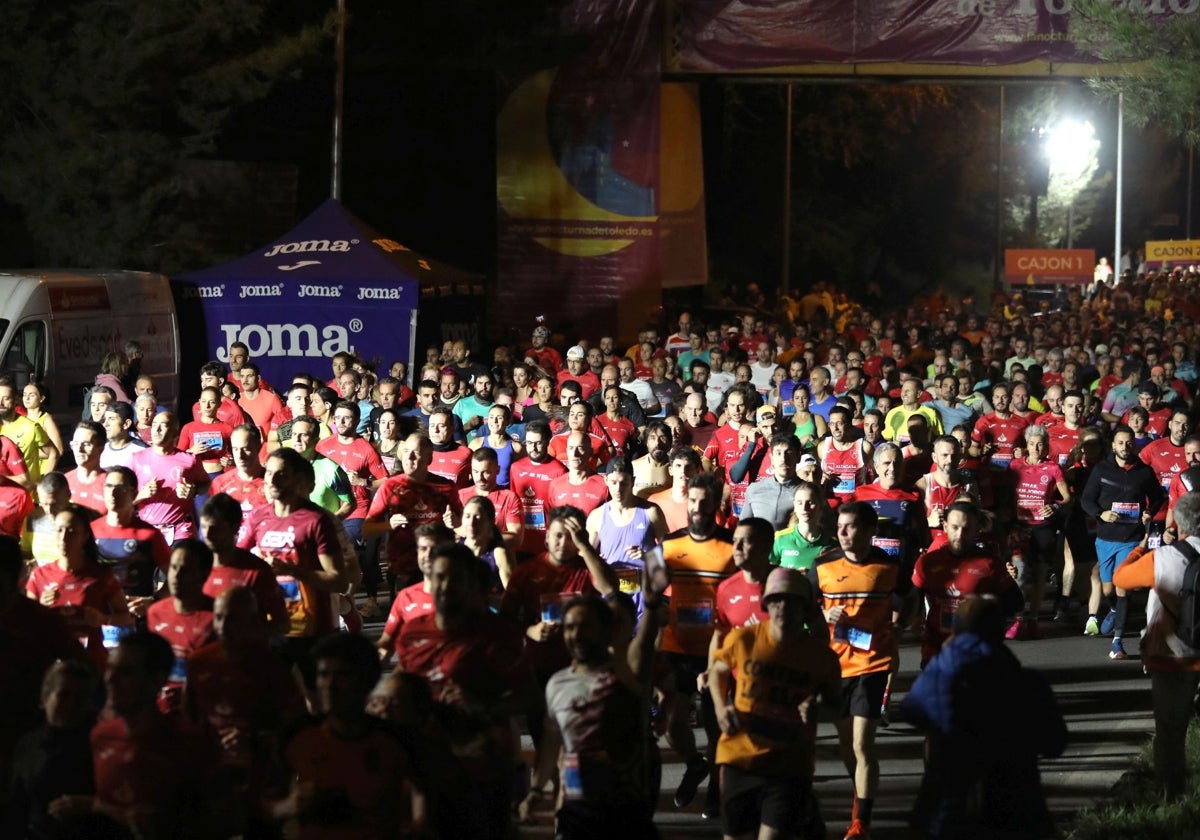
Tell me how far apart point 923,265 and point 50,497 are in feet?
165

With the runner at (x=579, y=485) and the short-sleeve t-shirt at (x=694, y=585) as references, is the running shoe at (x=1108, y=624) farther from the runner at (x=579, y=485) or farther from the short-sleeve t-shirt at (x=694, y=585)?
the short-sleeve t-shirt at (x=694, y=585)

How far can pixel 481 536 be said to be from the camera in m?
8.65

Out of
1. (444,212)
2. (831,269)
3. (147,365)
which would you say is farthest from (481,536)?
(831,269)

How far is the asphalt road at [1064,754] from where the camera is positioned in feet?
28.9

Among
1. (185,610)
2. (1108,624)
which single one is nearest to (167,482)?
(185,610)

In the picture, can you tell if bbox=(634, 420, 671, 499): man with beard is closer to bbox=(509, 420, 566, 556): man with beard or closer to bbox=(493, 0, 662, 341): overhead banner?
bbox=(509, 420, 566, 556): man with beard

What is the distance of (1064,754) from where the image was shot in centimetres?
955

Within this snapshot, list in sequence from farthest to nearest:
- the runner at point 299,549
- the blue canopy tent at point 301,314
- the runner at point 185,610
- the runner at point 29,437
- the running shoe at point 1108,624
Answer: the blue canopy tent at point 301,314 < the running shoe at point 1108,624 < the runner at point 29,437 < the runner at point 299,549 < the runner at point 185,610

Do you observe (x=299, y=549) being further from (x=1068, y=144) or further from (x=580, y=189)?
(x=1068, y=144)

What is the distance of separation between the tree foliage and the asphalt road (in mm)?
3439

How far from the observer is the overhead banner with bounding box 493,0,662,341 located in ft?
85.6

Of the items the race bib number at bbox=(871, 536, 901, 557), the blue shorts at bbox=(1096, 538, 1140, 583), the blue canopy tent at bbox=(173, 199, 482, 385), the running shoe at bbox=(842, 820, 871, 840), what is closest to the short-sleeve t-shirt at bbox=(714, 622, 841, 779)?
the running shoe at bbox=(842, 820, 871, 840)

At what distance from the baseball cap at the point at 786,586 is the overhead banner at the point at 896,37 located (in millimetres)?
18353

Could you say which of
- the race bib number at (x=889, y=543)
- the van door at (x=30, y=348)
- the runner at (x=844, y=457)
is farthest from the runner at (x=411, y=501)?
the van door at (x=30, y=348)
